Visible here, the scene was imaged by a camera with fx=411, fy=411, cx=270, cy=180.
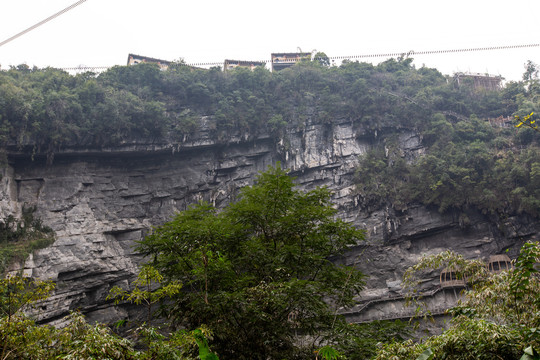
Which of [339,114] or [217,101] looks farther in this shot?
[339,114]

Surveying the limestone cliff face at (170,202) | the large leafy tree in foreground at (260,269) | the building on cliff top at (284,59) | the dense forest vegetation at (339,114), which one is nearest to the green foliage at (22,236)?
the limestone cliff face at (170,202)

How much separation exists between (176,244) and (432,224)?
17551 millimetres

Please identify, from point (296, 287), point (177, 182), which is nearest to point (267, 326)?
point (296, 287)

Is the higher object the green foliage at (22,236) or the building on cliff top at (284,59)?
the building on cliff top at (284,59)

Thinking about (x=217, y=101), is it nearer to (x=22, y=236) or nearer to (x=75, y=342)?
(x=22, y=236)

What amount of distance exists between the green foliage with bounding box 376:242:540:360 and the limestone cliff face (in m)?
14.7

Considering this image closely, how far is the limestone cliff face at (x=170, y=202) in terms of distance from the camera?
19.5 meters

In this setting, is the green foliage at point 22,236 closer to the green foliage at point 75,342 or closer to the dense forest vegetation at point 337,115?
the dense forest vegetation at point 337,115

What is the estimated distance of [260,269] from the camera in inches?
300

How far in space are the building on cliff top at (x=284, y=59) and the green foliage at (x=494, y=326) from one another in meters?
30.9

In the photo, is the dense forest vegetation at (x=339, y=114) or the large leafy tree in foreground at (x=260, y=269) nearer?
the large leafy tree in foreground at (x=260, y=269)

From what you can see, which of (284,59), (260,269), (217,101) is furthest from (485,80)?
(260,269)

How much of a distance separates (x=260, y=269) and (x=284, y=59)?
3071 centimetres

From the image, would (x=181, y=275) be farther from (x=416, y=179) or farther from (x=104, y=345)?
(x=416, y=179)
